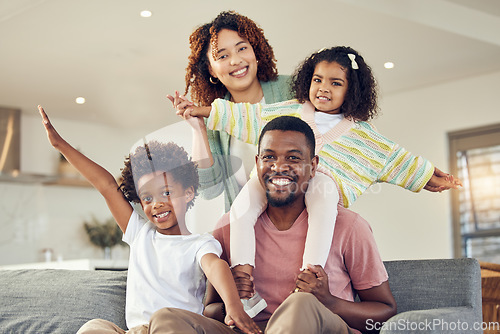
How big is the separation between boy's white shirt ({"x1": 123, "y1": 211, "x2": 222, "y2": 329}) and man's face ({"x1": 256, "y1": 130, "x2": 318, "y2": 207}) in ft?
0.56

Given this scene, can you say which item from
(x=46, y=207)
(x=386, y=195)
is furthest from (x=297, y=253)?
(x=46, y=207)

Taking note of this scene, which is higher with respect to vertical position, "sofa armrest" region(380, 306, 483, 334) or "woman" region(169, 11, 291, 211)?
"woman" region(169, 11, 291, 211)

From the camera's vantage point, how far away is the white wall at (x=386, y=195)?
4.73 m

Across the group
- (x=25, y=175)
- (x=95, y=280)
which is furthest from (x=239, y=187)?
(x=25, y=175)

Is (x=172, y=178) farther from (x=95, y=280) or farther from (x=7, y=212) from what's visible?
(x=7, y=212)

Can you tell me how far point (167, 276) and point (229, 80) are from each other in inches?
23.5

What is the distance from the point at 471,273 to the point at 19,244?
4.66 metres

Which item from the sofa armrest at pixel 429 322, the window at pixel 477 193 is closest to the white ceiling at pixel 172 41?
the window at pixel 477 193

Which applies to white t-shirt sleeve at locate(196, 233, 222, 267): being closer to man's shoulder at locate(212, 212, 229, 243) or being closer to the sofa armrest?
man's shoulder at locate(212, 212, 229, 243)

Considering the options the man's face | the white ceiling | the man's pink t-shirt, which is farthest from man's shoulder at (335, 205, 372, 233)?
the white ceiling

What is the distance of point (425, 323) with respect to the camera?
3.69ft

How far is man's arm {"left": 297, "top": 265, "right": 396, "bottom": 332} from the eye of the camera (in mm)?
1172

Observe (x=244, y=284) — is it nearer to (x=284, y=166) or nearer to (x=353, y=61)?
(x=284, y=166)

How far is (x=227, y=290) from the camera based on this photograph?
1.14m
